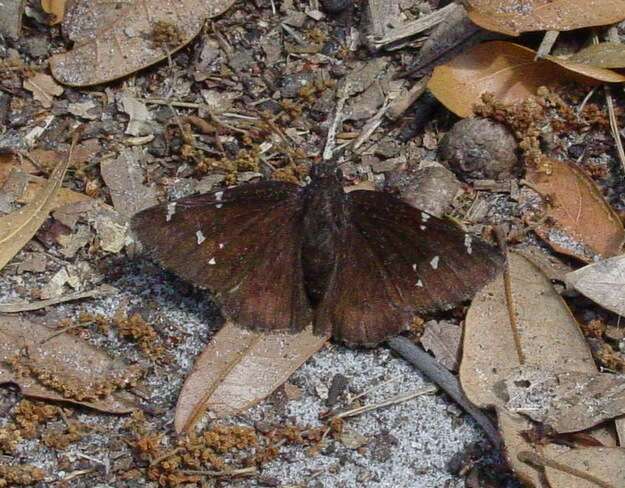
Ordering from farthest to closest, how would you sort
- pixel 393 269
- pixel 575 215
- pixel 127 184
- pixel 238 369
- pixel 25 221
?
pixel 127 184 → pixel 25 221 → pixel 575 215 → pixel 238 369 → pixel 393 269

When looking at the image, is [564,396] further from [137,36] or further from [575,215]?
[137,36]

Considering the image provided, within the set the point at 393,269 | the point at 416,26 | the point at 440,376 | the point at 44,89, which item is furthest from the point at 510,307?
the point at 44,89

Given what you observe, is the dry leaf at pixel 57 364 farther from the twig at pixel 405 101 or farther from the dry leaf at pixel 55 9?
the twig at pixel 405 101

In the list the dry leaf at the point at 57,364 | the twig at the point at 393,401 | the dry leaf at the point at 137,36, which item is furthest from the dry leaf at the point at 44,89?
the twig at the point at 393,401

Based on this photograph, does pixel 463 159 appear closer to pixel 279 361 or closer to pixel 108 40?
pixel 279 361

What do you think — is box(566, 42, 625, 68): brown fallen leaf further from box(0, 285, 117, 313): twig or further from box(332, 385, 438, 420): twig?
box(0, 285, 117, 313): twig

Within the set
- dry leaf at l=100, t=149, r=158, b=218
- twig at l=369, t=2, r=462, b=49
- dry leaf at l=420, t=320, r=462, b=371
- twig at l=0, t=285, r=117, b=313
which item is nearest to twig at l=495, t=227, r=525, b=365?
dry leaf at l=420, t=320, r=462, b=371
